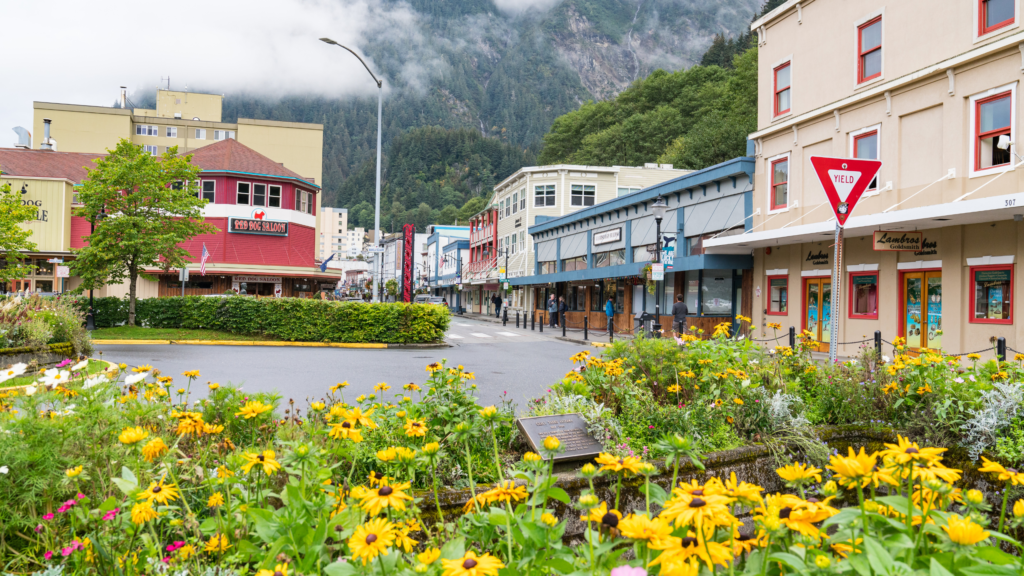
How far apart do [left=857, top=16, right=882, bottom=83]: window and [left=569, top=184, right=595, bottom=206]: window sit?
2792 cm

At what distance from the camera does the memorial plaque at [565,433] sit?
179 inches

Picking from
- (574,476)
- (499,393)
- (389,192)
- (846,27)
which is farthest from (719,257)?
(389,192)

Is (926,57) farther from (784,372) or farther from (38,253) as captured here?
(38,253)

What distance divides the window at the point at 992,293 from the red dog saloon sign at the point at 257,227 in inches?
1538

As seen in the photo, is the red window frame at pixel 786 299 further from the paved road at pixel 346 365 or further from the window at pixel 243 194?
the window at pixel 243 194

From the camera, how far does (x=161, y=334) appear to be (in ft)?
72.1

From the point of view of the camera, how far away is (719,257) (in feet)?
78.0

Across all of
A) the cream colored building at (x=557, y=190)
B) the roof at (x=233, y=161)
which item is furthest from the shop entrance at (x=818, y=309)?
the roof at (x=233, y=161)

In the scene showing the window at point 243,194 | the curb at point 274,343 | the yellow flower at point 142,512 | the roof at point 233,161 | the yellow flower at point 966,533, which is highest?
the roof at point 233,161

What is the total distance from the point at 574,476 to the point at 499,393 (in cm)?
685

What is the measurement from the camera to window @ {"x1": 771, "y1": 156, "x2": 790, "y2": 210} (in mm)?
21828

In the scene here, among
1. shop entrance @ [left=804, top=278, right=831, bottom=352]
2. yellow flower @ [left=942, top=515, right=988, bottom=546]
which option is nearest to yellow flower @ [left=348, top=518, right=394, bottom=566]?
yellow flower @ [left=942, top=515, right=988, bottom=546]

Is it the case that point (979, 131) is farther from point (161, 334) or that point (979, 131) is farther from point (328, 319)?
point (161, 334)

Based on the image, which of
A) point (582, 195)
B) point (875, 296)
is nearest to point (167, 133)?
point (582, 195)
